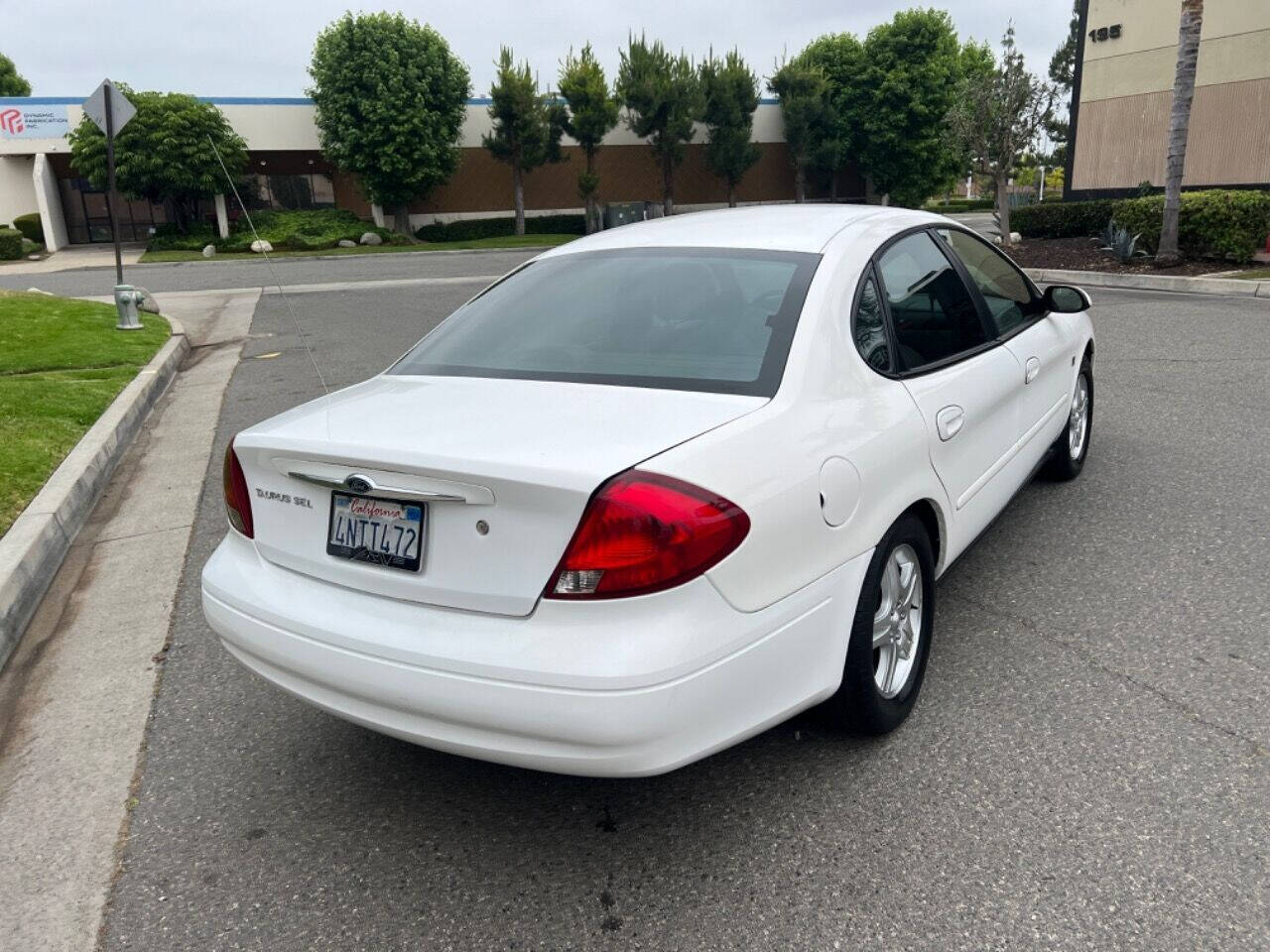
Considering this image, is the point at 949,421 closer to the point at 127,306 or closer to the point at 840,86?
the point at 127,306

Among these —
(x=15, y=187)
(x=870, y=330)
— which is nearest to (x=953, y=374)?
(x=870, y=330)

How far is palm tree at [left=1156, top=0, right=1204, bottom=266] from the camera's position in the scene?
1512 cm

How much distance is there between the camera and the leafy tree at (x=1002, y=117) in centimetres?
1967

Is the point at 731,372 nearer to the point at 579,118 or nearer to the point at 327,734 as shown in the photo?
the point at 327,734

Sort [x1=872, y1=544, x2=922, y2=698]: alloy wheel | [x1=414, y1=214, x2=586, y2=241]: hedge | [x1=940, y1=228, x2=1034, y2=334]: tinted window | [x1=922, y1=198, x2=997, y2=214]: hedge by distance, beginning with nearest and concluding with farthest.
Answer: [x1=872, y1=544, x2=922, y2=698]: alloy wheel, [x1=940, y1=228, x2=1034, y2=334]: tinted window, [x1=414, y1=214, x2=586, y2=241]: hedge, [x1=922, y1=198, x2=997, y2=214]: hedge

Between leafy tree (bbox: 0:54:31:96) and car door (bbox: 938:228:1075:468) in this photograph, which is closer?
car door (bbox: 938:228:1075:468)

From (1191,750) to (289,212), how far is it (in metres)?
42.8

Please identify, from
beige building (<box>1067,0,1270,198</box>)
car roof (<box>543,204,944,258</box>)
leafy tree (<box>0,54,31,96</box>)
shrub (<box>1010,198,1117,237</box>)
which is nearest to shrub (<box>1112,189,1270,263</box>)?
shrub (<box>1010,198,1117,237</box>)

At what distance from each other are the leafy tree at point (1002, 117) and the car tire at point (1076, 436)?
16.2 m

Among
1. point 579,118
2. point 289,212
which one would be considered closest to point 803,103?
point 579,118

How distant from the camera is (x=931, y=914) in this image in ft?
7.27

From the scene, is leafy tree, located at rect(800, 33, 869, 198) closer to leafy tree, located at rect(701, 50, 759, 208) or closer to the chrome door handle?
leafy tree, located at rect(701, 50, 759, 208)

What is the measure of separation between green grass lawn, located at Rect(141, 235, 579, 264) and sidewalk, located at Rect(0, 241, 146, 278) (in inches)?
41.2

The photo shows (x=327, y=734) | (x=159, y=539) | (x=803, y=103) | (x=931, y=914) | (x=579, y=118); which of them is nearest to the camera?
(x=931, y=914)
